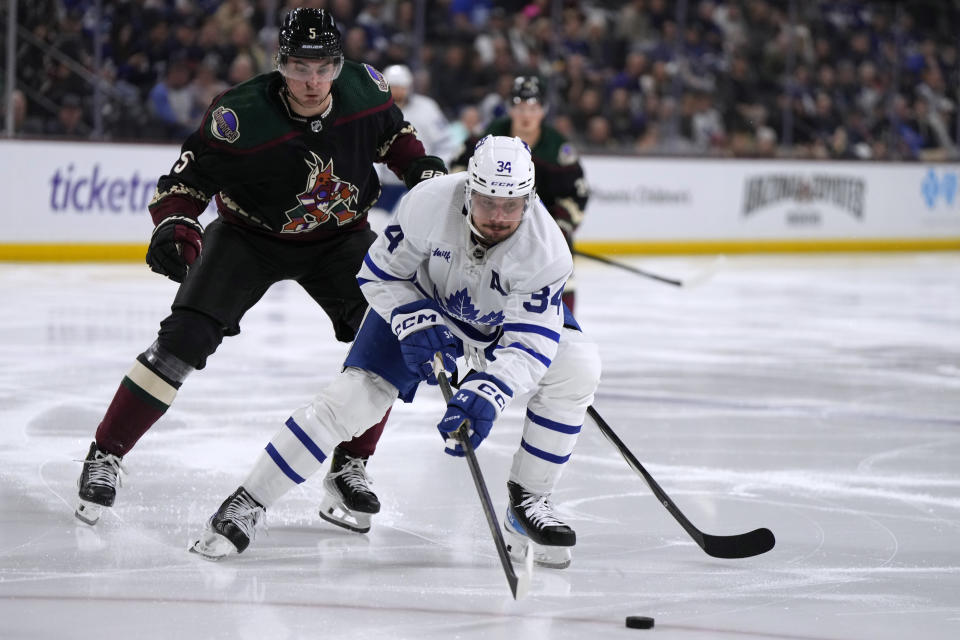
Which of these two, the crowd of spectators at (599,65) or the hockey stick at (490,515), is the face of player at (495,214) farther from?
the crowd of spectators at (599,65)

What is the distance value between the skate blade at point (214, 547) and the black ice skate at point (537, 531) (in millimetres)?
607

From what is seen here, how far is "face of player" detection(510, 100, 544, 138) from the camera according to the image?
542 cm

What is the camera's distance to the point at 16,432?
408 centimetres

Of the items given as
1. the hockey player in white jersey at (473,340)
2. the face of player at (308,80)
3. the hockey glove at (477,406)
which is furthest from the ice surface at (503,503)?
the face of player at (308,80)

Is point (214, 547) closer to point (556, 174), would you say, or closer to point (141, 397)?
point (141, 397)

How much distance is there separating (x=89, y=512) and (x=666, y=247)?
27.9ft

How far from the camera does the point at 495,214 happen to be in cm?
273

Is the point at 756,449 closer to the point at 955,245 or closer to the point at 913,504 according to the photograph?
the point at 913,504

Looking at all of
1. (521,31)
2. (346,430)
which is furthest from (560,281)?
(521,31)

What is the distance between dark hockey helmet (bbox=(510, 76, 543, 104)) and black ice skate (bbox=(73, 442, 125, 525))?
8.83 ft

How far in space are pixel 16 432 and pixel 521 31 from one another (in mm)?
7355

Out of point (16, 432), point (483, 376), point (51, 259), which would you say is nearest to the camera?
point (483, 376)

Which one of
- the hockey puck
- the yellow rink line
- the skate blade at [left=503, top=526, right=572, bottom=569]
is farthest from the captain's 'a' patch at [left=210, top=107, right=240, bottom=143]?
the yellow rink line

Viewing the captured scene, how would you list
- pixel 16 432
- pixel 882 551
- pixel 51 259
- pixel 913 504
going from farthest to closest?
pixel 51 259
pixel 16 432
pixel 913 504
pixel 882 551
